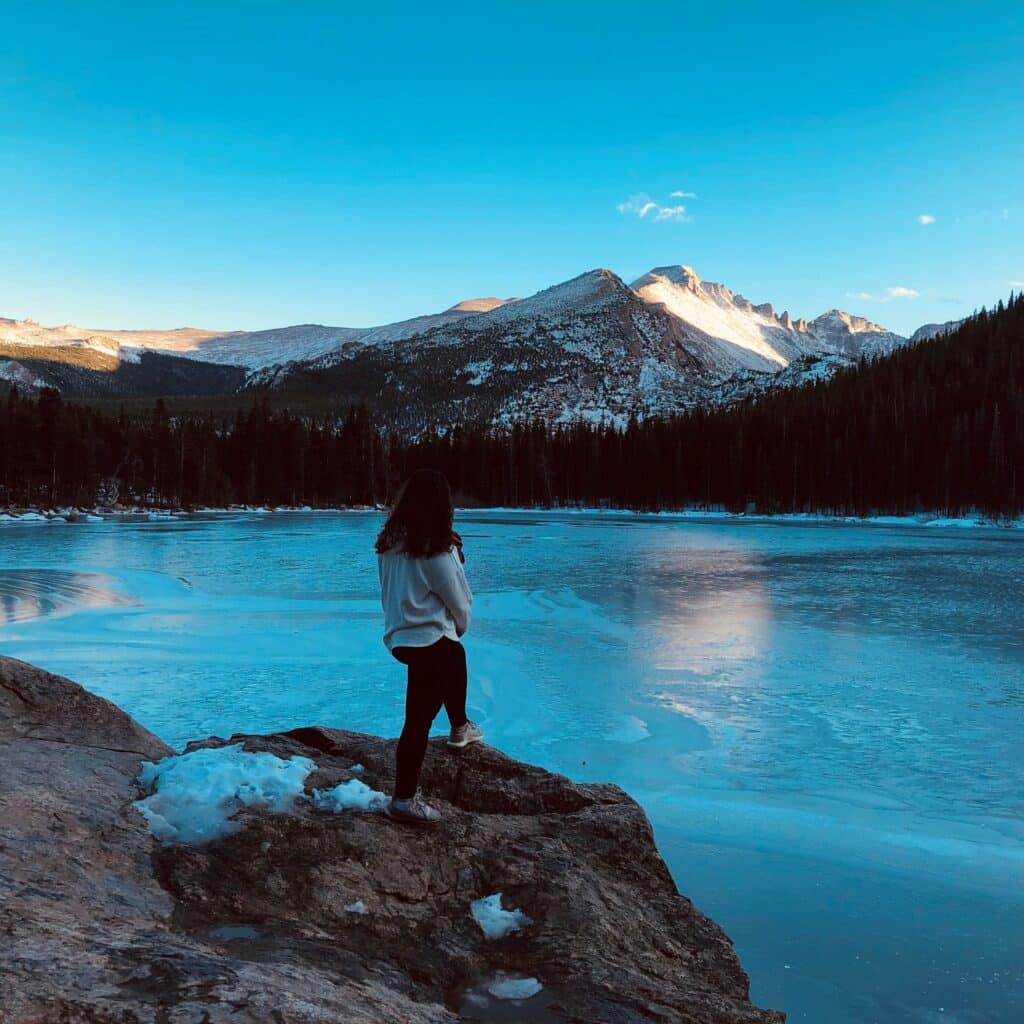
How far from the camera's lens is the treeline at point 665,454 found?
75.9 metres

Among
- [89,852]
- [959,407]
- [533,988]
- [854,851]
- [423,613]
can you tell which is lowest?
[854,851]

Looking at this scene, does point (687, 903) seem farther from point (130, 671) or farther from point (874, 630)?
point (874, 630)

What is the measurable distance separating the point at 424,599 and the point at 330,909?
4.74ft

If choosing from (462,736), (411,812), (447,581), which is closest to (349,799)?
(411,812)

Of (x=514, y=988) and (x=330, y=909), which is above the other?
(x=330, y=909)

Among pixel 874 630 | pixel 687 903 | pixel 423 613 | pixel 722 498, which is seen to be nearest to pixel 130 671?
pixel 423 613

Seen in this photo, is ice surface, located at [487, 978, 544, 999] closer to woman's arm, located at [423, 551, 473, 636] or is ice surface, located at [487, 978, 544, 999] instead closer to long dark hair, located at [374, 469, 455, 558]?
woman's arm, located at [423, 551, 473, 636]

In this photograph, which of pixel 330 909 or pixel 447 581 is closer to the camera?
pixel 330 909

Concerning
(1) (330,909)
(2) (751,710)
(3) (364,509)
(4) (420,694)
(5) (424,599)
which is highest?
(5) (424,599)

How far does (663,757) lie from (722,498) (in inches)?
3787

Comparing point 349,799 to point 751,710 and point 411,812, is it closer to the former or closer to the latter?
point 411,812

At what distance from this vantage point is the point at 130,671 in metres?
9.74

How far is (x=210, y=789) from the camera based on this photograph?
3861 mm

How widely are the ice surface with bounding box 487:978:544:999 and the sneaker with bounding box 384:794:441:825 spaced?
0.98 metres
